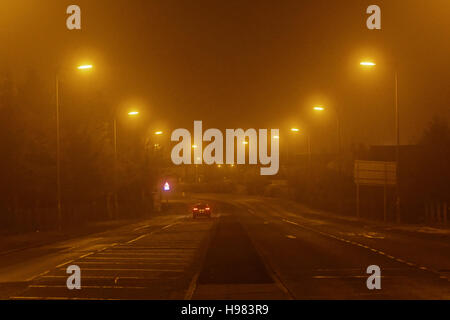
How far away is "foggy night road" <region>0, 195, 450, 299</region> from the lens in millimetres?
16609

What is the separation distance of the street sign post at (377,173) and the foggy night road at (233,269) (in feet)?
69.6

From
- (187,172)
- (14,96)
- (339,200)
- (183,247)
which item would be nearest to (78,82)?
(14,96)

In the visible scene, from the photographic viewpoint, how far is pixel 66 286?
58.9ft

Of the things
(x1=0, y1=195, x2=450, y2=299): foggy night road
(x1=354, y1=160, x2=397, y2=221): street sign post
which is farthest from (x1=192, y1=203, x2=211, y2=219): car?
(x1=0, y1=195, x2=450, y2=299): foggy night road

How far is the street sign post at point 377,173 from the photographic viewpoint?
56.4m

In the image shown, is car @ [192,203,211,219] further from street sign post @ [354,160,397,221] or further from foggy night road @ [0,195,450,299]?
foggy night road @ [0,195,450,299]

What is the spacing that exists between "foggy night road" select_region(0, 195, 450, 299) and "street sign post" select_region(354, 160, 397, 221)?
69.6 ft

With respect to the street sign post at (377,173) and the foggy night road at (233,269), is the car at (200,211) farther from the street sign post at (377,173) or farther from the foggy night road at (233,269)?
the foggy night road at (233,269)

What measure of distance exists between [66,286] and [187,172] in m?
171

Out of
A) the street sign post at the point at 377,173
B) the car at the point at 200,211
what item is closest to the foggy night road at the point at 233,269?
the street sign post at the point at 377,173

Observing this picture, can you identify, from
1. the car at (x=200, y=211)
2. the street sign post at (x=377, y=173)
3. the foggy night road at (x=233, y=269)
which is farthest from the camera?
the car at (x=200, y=211)

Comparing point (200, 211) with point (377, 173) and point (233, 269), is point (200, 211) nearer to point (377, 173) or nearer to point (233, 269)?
point (377, 173)
